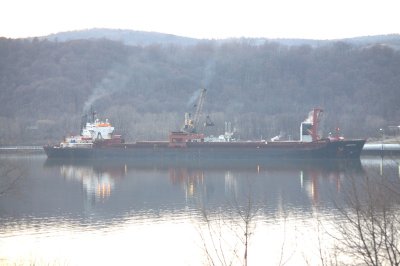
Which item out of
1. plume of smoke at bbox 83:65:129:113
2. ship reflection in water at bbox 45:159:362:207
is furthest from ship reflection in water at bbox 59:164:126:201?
plume of smoke at bbox 83:65:129:113

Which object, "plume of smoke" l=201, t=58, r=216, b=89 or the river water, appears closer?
the river water

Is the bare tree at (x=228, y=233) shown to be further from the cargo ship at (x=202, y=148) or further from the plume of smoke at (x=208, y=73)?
the plume of smoke at (x=208, y=73)

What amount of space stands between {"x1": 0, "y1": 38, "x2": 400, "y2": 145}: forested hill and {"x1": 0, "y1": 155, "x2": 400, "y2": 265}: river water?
3910 centimetres

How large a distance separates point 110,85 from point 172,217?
252 ft

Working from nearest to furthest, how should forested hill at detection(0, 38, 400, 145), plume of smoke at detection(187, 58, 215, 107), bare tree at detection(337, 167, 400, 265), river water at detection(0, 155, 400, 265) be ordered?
bare tree at detection(337, 167, 400, 265), river water at detection(0, 155, 400, 265), forested hill at detection(0, 38, 400, 145), plume of smoke at detection(187, 58, 215, 107)

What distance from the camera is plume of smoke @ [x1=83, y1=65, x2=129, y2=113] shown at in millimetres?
89975

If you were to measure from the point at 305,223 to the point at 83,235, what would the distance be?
6367mm

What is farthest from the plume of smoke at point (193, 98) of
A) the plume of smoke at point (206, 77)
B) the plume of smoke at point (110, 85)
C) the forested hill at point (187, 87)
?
the plume of smoke at point (110, 85)

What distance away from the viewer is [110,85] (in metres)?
96.6

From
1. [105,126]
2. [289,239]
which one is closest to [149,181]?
[289,239]

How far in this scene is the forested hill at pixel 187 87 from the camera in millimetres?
76062

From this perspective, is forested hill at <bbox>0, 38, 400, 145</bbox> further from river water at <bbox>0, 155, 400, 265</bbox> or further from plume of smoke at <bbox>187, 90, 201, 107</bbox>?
river water at <bbox>0, 155, 400, 265</bbox>

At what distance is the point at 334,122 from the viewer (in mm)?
75062

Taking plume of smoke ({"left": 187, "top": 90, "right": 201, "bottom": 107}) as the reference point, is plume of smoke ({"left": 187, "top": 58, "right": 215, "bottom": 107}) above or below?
above
